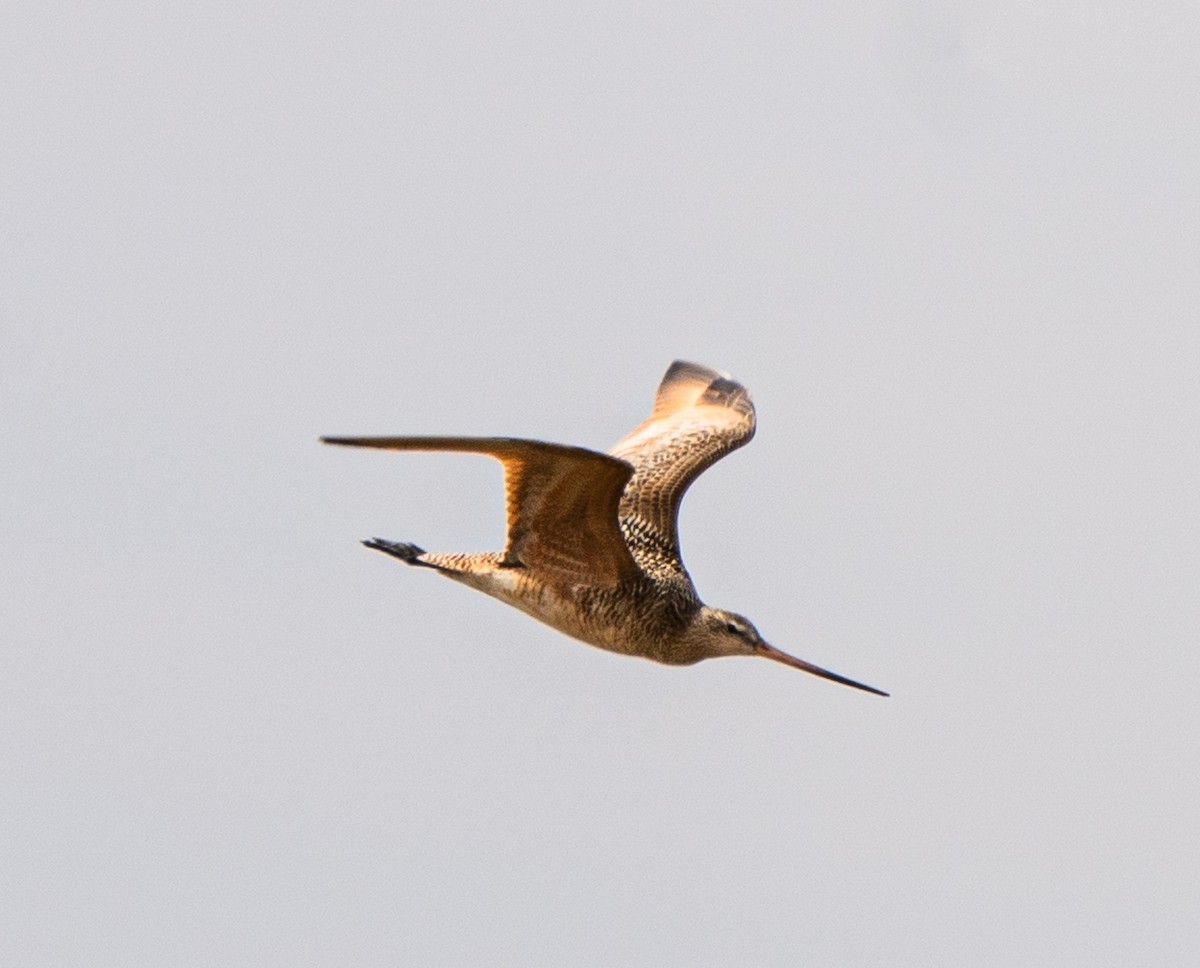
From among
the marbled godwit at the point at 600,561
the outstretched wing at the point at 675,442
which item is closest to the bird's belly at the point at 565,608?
the marbled godwit at the point at 600,561

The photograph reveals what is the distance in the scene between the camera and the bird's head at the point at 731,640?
17.2 m

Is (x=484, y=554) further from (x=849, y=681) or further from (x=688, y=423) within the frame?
(x=688, y=423)

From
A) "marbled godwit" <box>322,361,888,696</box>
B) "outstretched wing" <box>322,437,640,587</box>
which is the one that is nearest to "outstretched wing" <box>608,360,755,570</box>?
"marbled godwit" <box>322,361,888,696</box>

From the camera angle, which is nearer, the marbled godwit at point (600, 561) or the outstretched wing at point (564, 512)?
the outstretched wing at point (564, 512)

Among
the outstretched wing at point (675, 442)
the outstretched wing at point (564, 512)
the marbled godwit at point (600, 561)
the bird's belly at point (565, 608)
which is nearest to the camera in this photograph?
the outstretched wing at point (564, 512)

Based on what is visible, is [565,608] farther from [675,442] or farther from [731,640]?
[675,442]

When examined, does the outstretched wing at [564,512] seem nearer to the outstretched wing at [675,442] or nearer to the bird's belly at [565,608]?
the bird's belly at [565,608]

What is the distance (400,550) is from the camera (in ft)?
56.2

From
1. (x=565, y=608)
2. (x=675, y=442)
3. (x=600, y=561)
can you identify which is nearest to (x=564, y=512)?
(x=600, y=561)

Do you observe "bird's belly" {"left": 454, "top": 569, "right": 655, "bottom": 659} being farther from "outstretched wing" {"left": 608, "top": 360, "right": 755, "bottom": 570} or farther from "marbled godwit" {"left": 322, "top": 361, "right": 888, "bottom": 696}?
"outstretched wing" {"left": 608, "top": 360, "right": 755, "bottom": 570}

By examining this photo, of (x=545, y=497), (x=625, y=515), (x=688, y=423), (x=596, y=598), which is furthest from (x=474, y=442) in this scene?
(x=688, y=423)

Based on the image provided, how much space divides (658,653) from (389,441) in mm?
4791

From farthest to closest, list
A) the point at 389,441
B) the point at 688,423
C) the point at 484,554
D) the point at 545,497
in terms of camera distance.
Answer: the point at 688,423 < the point at 484,554 < the point at 545,497 < the point at 389,441

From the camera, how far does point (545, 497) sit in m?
15.7
